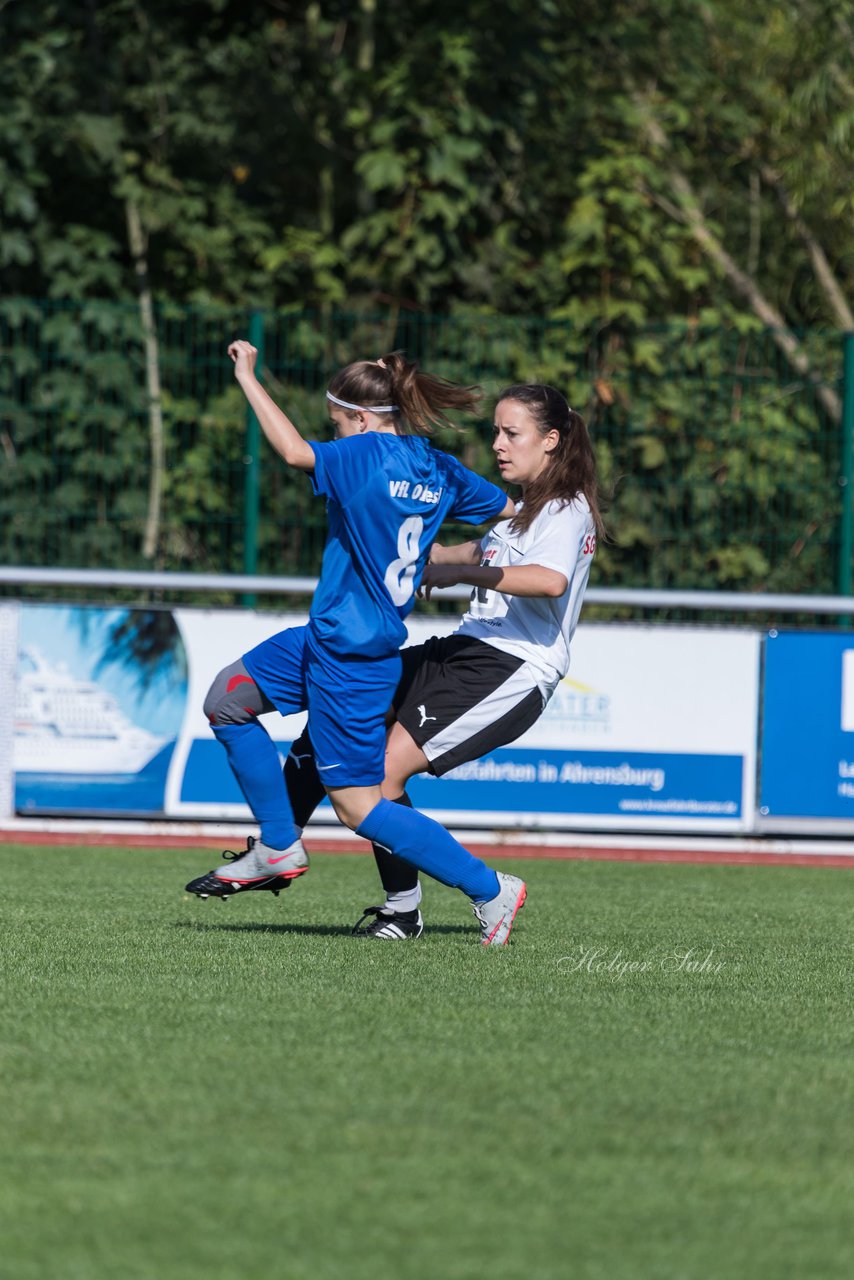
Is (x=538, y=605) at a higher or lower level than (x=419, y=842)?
higher

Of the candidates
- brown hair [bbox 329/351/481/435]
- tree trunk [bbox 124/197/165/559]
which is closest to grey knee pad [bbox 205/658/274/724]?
brown hair [bbox 329/351/481/435]

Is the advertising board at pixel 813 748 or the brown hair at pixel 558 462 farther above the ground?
the brown hair at pixel 558 462

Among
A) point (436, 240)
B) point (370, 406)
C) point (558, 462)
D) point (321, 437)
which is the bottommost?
point (558, 462)

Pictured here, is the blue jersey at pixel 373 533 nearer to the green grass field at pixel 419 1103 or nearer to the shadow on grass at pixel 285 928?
the green grass field at pixel 419 1103

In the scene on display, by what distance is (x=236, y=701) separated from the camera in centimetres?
568

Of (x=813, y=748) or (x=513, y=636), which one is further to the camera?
(x=813, y=748)

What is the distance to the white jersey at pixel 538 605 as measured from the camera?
546 cm

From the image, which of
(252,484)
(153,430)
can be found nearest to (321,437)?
(252,484)

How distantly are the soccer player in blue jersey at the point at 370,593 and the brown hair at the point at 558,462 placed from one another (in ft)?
0.50

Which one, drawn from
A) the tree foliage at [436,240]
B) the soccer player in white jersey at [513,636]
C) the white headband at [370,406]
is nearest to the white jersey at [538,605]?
the soccer player in white jersey at [513,636]

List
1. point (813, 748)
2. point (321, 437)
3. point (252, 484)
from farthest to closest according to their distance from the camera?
point (321, 437)
point (252, 484)
point (813, 748)

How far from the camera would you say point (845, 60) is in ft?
55.1

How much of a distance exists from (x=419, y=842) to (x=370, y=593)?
2.38 ft

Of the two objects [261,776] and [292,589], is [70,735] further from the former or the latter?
[261,776]
